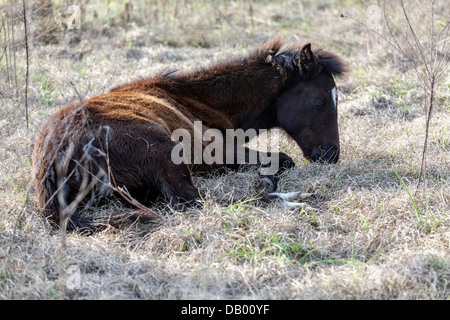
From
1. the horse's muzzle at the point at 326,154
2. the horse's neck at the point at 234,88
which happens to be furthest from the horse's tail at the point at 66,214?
the horse's muzzle at the point at 326,154

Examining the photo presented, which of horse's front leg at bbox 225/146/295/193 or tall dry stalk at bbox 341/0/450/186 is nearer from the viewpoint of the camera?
tall dry stalk at bbox 341/0/450/186

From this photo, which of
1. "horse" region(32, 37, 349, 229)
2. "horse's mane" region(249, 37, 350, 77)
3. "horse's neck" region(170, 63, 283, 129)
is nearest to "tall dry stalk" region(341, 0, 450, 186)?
"horse's mane" region(249, 37, 350, 77)

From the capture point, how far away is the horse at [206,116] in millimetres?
3514

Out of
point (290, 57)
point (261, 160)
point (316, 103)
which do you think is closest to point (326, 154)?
point (316, 103)

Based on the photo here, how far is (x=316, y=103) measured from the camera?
4496mm

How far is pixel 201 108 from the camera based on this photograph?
445 centimetres

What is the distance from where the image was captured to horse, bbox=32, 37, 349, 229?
351cm

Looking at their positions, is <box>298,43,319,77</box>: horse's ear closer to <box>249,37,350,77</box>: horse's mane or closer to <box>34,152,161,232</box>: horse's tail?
<box>249,37,350,77</box>: horse's mane

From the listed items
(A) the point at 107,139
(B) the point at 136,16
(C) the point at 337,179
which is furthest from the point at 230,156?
(B) the point at 136,16

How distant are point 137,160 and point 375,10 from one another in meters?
5.17

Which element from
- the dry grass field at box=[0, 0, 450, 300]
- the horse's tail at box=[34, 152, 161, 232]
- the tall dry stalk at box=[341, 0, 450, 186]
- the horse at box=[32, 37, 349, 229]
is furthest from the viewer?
the horse at box=[32, 37, 349, 229]

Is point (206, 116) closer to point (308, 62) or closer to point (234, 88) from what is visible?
point (234, 88)

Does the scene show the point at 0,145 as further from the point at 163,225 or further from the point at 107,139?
the point at 163,225

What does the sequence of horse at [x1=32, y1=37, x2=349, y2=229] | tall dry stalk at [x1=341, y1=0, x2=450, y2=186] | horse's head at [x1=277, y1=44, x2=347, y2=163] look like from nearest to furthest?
tall dry stalk at [x1=341, y1=0, x2=450, y2=186], horse at [x1=32, y1=37, x2=349, y2=229], horse's head at [x1=277, y1=44, x2=347, y2=163]
